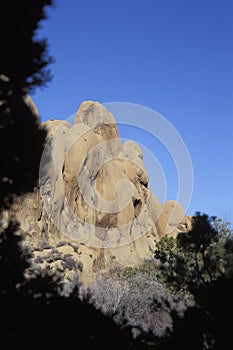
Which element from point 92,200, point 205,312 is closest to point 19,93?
point 205,312

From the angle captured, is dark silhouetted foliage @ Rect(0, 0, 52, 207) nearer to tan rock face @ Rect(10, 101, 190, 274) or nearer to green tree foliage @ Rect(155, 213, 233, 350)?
green tree foliage @ Rect(155, 213, 233, 350)

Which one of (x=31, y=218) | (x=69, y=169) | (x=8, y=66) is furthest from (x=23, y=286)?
(x=69, y=169)

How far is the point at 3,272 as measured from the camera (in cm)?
577

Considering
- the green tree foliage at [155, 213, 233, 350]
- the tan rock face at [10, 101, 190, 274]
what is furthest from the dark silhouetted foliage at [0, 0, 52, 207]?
the tan rock face at [10, 101, 190, 274]

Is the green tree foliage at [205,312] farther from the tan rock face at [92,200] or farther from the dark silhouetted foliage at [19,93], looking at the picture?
the tan rock face at [92,200]

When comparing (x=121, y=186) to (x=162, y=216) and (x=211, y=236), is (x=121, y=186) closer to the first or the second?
(x=162, y=216)

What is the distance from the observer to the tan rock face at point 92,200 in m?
37.5

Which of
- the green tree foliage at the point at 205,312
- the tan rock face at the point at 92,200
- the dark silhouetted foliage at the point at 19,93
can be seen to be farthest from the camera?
the tan rock face at the point at 92,200

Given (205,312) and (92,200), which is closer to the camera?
(205,312)

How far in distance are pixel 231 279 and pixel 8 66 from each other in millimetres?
5172

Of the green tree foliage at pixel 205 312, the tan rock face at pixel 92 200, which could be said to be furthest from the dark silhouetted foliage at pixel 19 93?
the tan rock face at pixel 92 200

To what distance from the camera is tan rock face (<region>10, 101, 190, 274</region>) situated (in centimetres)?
3753

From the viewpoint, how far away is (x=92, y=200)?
4259cm

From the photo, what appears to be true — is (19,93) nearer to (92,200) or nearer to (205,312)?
(205,312)
